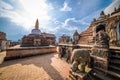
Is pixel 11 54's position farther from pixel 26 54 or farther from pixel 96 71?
pixel 96 71

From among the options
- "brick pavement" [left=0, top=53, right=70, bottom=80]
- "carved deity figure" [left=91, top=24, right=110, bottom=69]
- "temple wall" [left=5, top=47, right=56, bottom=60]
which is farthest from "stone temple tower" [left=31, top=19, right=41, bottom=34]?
"carved deity figure" [left=91, top=24, right=110, bottom=69]

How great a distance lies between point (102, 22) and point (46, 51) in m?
12.2

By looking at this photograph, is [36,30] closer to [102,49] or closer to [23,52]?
[23,52]

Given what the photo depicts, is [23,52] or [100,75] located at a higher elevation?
[23,52]

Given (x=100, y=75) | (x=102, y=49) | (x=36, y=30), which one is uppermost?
(x=36, y=30)

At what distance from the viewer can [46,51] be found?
53.3 ft

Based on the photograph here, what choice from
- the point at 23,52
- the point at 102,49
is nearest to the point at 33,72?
the point at 102,49

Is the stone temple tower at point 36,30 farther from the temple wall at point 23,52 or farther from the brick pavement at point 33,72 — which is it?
the brick pavement at point 33,72

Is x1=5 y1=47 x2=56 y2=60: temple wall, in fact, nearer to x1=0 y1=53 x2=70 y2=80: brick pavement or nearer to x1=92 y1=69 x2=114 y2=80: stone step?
x1=0 y1=53 x2=70 y2=80: brick pavement

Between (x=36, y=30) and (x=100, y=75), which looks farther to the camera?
(x=36, y=30)

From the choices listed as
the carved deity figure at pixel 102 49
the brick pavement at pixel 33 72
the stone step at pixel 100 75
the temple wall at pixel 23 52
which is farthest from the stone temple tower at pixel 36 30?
the stone step at pixel 100 75

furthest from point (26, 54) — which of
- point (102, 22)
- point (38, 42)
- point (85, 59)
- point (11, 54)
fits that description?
point (102, 22)

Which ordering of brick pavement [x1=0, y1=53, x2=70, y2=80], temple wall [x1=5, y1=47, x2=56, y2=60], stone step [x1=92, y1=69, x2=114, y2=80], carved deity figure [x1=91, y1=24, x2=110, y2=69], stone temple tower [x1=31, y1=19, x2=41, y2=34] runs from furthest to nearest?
stone temple tower [x1=31, y1=19, x2=41, y2=34] < temple wall [x1=5, y1=47, x2=56, y2=60] < brick pavement [x1=0, y1=53, x2=70, y2=80] < carved deity figure [x1=91, y1=24, x2=110, y2=69] < stone step [x1=92, y1=69, x2=114, y2=80]

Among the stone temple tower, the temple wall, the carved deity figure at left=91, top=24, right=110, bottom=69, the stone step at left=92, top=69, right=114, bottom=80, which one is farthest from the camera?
the stone temple tower
